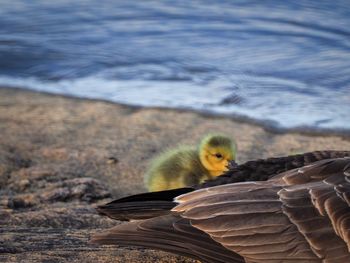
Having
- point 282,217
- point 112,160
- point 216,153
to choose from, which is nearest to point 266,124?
point 112,160

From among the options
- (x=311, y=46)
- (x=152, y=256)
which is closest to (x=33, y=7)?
(x=311, y=46)

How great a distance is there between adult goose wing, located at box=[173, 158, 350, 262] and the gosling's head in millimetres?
1686

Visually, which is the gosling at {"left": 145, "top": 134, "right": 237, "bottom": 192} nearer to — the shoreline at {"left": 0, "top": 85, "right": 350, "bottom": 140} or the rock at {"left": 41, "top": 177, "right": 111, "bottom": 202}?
the rock at {"left": 41, "top": 177, "right": 111, "bottom": 202}

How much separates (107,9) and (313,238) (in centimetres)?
607

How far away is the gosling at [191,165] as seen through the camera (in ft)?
17.6

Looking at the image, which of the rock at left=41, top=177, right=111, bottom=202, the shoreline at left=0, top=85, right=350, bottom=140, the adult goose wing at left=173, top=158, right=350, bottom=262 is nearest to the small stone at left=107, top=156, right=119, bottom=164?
the rock at left=41, top=177, right=111, bottom=202

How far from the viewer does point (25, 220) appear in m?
4.57

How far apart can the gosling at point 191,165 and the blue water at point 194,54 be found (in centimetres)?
132

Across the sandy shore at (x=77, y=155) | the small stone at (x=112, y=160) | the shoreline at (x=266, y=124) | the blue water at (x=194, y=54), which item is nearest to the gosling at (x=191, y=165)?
the sandy shore at (x=77, y=155)

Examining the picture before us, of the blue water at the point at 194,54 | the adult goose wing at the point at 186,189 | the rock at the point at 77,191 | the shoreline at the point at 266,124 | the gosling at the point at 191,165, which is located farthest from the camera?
the blue water at the point at 194,54

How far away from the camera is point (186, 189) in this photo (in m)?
3.90

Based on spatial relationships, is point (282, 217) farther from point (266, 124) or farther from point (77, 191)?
point (266, 124)

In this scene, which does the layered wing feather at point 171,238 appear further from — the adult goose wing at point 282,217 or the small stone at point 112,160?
the small stone at point 112,160

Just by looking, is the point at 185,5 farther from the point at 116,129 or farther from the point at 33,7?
the point at 116,129
